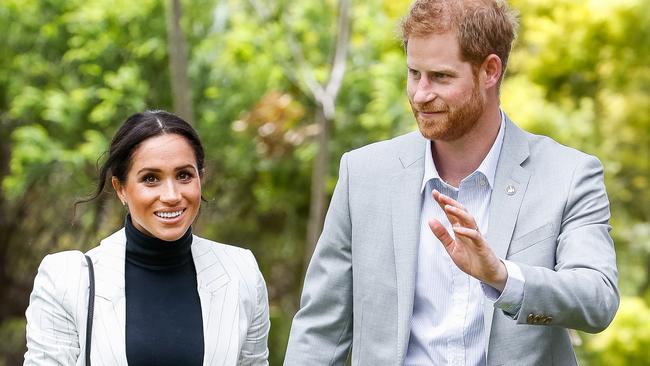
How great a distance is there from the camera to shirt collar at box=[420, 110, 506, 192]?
3.16 m

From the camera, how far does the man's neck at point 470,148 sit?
3.18 meters

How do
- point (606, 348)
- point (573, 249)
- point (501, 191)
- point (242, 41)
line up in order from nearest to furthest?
1. point (573, 249)
2. point (501, 191)
3. point (242, 41)
4. point (606, 348)

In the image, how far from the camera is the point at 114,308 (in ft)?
10.8

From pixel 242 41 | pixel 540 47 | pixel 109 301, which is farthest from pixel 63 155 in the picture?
pixel 109 301

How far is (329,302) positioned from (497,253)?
517mm

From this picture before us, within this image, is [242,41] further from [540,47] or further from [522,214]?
[522,214]

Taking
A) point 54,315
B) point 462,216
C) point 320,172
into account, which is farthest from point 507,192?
point 320,172

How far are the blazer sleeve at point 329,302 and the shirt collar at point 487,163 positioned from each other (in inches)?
9.4

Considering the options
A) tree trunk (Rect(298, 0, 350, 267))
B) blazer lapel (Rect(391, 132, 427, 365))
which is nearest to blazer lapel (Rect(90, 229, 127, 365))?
blazer lapel (Rect(391, 132, 427, 365))

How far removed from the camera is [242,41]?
11734mm

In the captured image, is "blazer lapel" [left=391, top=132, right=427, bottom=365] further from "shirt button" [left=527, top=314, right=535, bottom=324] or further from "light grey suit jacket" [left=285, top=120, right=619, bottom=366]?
"shirt button" [left=527, top=314, right=535, bottom=324]

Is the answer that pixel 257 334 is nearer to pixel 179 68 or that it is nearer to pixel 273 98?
pixel 179 68

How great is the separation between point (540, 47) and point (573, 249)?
34.3ft

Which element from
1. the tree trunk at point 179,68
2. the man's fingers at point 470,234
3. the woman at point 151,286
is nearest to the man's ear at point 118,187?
the woman at point 151,286
